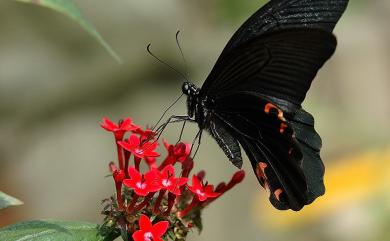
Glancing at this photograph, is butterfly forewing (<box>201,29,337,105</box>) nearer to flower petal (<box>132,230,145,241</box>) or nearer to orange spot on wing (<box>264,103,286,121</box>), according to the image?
orange spot on wing (<box>264,103,286,121</box>)

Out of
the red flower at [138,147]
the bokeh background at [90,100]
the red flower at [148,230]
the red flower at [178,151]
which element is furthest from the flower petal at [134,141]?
the bokeh background at [90,100]

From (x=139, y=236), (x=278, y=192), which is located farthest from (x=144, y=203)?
(x=278, y=192)

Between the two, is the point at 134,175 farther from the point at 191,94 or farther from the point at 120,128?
the point at 191,94

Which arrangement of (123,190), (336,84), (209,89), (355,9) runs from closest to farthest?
(123,190)
(209,89)
(355,9)
(336,84)

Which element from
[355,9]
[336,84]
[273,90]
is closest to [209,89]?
[273,90]

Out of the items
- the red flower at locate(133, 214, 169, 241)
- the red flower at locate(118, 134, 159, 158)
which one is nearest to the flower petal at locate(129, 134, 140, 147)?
the red flower at locate(118, 134, 159, 158)

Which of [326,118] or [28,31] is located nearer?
[326,118]

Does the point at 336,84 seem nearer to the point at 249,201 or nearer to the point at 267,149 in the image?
A: the point at 249,201
